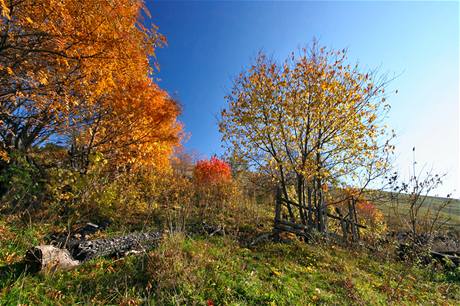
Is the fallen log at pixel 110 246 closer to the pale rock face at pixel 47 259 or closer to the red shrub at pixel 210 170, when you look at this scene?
the pale rock face at pixel 47 259

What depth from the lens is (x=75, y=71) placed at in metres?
5.71

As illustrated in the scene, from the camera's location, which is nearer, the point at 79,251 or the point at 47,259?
the point at 47,259

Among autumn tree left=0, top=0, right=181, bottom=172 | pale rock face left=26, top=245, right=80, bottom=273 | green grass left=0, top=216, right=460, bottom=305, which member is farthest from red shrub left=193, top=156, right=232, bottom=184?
pale rock face left=26, top=245, right=80, bottom=273

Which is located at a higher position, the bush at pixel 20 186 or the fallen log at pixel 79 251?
the bush at pixel 20 186

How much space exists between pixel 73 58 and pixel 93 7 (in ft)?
4.26

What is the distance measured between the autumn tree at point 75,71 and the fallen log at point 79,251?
3.45 m

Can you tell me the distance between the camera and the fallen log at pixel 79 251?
10.8 ft

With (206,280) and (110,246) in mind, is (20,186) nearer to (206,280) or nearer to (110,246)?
(110,246)

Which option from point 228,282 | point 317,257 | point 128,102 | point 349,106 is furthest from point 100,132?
point 349,106

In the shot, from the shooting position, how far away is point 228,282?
12.0 feet

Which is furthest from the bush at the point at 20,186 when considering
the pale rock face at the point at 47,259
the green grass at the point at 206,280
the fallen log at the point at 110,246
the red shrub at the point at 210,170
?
the red shrub at the point at 210,170

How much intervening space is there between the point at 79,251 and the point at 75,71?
185 inches

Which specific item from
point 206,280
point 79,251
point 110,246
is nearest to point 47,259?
point 79,251

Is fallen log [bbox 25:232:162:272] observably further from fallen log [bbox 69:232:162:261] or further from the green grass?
the green grass
